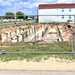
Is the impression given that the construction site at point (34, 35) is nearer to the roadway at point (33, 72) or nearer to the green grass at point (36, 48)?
the green grass at point (36, 48)

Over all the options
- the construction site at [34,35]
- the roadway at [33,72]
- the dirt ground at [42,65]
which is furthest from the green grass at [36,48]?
the roadway at [33,72]

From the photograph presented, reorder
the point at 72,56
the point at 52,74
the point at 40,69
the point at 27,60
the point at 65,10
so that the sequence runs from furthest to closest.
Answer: the point at 65,10 → the point at 72,56 → the point at 27,60 → the point at 40,69 → the point at 52,74

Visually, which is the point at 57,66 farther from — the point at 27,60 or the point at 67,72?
the point at 27,60

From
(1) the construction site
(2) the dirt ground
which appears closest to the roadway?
(2) the dirt ground

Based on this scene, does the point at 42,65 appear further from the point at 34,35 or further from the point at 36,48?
the point at 34,35

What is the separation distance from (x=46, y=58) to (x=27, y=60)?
96 centimetres

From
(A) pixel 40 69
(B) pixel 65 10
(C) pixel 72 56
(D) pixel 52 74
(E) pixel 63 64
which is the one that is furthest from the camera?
(B) pixel 65 10

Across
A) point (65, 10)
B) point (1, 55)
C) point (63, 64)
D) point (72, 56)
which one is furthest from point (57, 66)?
point (65, 10)

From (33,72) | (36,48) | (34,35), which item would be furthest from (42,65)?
(34,35)

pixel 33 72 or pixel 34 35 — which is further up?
pixel 34 35

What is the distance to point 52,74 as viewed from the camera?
838 centimetres

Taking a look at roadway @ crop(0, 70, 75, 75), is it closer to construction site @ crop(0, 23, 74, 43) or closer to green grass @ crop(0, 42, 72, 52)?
green grass @ crop(0, 42, 72, 52)

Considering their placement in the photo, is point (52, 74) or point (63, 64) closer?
point (52, 74)

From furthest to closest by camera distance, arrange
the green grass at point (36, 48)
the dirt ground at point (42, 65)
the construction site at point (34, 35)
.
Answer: the construction site at point (34, 35), the green grass at point (36, 48), the dirt ground at point (42, 65)
